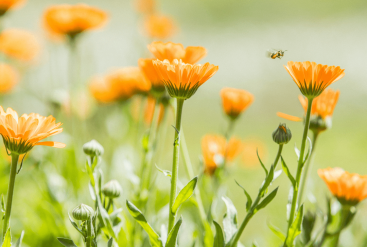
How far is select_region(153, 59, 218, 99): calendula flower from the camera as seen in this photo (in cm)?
51

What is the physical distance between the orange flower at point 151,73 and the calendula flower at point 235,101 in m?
0.18

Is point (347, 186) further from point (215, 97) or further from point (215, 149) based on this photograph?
point (215, 97)

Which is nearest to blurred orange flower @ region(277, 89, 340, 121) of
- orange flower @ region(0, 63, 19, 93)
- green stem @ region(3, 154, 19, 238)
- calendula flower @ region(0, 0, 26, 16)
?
green stem @ region(3, 154, 19, 238)

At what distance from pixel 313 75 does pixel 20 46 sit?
136 centimetres

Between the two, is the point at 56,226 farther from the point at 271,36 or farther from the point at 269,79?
the point at 271,36

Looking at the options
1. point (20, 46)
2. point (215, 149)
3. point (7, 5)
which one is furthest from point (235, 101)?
point (20, 46)

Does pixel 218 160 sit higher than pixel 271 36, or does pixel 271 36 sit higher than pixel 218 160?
pixel 271 36

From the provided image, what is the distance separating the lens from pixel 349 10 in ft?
21.5

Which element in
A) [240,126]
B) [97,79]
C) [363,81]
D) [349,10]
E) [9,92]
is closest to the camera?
[9,92]

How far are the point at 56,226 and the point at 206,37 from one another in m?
5.45

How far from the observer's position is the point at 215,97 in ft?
15.0

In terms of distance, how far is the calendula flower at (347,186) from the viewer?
0.63 meters

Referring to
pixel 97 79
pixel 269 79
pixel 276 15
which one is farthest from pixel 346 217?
pixel 276 15

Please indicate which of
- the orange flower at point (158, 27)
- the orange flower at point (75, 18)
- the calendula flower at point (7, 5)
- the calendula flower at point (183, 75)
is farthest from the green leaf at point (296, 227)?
the orange flower at point (158, 27)
